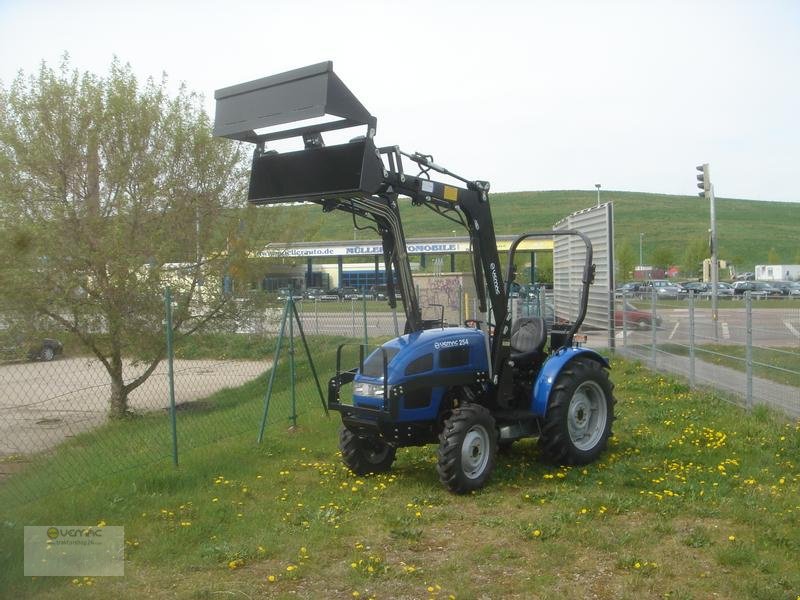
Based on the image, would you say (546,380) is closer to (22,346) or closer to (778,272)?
(22,346)

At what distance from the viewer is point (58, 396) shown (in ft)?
22.3

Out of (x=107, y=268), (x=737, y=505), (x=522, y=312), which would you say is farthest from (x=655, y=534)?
(x=522, y=312)

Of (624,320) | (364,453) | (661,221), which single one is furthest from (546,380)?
(661,221)

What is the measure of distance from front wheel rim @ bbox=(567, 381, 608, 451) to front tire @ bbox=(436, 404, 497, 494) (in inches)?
47.4

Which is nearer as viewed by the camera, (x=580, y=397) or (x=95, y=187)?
(x=580, y=397)

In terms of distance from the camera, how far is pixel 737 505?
597 centimetres

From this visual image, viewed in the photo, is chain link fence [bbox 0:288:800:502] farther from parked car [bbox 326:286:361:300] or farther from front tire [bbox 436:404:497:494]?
parked car [bbox 326:286:361:300]

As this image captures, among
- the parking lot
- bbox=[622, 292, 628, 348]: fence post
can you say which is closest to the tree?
the parking lot

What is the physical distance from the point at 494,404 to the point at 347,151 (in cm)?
288

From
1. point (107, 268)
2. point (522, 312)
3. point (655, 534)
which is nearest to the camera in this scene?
point (655, 534)

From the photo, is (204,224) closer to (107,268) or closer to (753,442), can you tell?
(107,268)

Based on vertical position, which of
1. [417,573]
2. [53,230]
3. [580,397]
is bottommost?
[417,573]

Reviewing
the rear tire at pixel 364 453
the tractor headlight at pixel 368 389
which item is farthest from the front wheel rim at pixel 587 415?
the tractor headlight at pixel 368 389

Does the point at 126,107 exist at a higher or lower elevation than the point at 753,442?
higher
